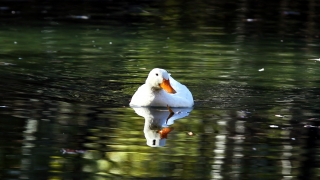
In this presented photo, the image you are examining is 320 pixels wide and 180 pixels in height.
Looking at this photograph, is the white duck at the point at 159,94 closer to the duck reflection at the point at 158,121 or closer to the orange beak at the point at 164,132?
the duck reflection at the point at 158,121

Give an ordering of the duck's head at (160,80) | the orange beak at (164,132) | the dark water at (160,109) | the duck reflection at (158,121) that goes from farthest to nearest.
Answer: the duck's head at (160,80) → the orange beak at (164,132) → the duck reflection at (158,121) → the dark water at (160,109)

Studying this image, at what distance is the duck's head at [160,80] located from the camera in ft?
35.3

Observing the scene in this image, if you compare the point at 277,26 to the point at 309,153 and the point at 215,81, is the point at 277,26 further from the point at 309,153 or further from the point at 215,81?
the point at 309,153

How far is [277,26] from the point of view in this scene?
2092 cm

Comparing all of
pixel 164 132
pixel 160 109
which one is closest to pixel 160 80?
pixel 160 109

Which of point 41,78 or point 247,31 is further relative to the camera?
point 247,31

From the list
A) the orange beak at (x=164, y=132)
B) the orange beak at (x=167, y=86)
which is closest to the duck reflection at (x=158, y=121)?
the orange beak at (x=164, y=132)

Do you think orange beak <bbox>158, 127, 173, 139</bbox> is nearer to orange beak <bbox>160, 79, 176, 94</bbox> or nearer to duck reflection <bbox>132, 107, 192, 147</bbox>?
duck reflection <bbox>132, 107, 192, 147</bbox>

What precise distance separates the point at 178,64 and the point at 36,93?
3.75 metres

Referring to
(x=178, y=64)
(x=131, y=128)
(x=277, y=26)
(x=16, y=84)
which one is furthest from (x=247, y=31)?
(x=131, y=128)

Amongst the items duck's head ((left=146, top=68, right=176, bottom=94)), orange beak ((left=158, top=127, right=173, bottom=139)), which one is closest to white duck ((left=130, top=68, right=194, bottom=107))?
duck's head ((left=146, top=68, right=176, bottom=94))

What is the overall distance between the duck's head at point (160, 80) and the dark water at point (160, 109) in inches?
10.9

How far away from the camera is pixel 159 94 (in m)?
10.9

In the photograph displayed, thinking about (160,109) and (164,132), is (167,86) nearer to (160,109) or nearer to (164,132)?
(160,109)
